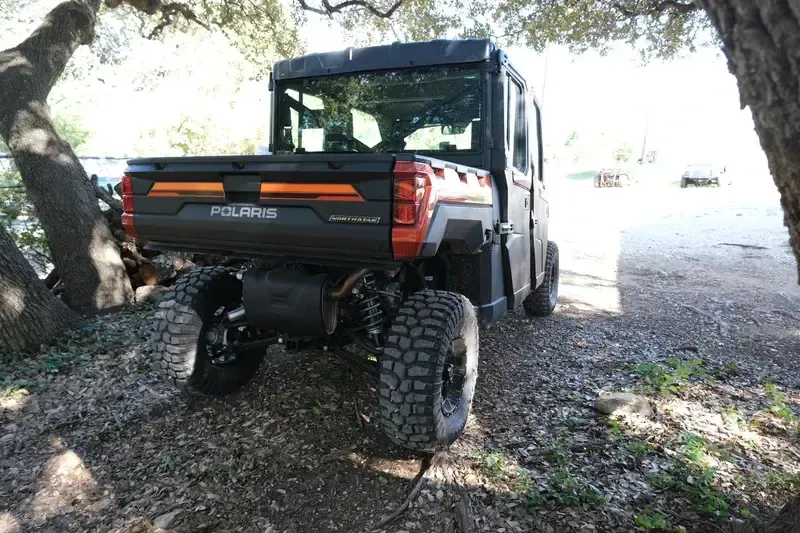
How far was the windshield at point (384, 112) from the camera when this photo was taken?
3463 mm

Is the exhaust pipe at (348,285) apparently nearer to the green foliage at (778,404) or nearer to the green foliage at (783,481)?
the green foliage at (783,481)

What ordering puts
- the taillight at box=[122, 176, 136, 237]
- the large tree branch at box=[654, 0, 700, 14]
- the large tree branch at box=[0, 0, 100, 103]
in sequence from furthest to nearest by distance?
the large tree branch at box=[654, 0, 700, 14], the large tree branch at box=[0, 0, 100, 103], the taillight at box=[122, 176, 136, 237]

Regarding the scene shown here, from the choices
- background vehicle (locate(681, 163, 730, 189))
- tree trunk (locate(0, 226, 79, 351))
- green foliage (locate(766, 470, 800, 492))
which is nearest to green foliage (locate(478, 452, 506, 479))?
green foliage (locate(766, 470, 800, 492))

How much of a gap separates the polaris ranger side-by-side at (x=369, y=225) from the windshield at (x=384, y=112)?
0.01 m

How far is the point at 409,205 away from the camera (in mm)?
2271

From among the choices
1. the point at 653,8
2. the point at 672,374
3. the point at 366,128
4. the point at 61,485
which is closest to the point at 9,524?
the point at 61,485

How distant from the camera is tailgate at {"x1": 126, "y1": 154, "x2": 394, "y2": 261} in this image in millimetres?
2320

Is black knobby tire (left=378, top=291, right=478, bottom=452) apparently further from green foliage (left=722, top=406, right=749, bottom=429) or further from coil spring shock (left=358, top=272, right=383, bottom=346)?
green foliage (left=722, top=406, right=749, bottom=429)

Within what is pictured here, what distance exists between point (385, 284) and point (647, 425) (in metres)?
1.76

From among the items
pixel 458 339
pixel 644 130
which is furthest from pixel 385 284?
pixel 644 130

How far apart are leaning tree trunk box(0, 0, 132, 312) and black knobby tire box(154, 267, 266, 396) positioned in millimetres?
2503

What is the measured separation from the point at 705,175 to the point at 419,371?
27181mm

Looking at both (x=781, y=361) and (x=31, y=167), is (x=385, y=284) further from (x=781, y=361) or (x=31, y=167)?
(x=31, y=167)

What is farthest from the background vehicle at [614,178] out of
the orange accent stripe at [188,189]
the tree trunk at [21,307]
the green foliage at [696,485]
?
the orange accent stripe at [188,189]
